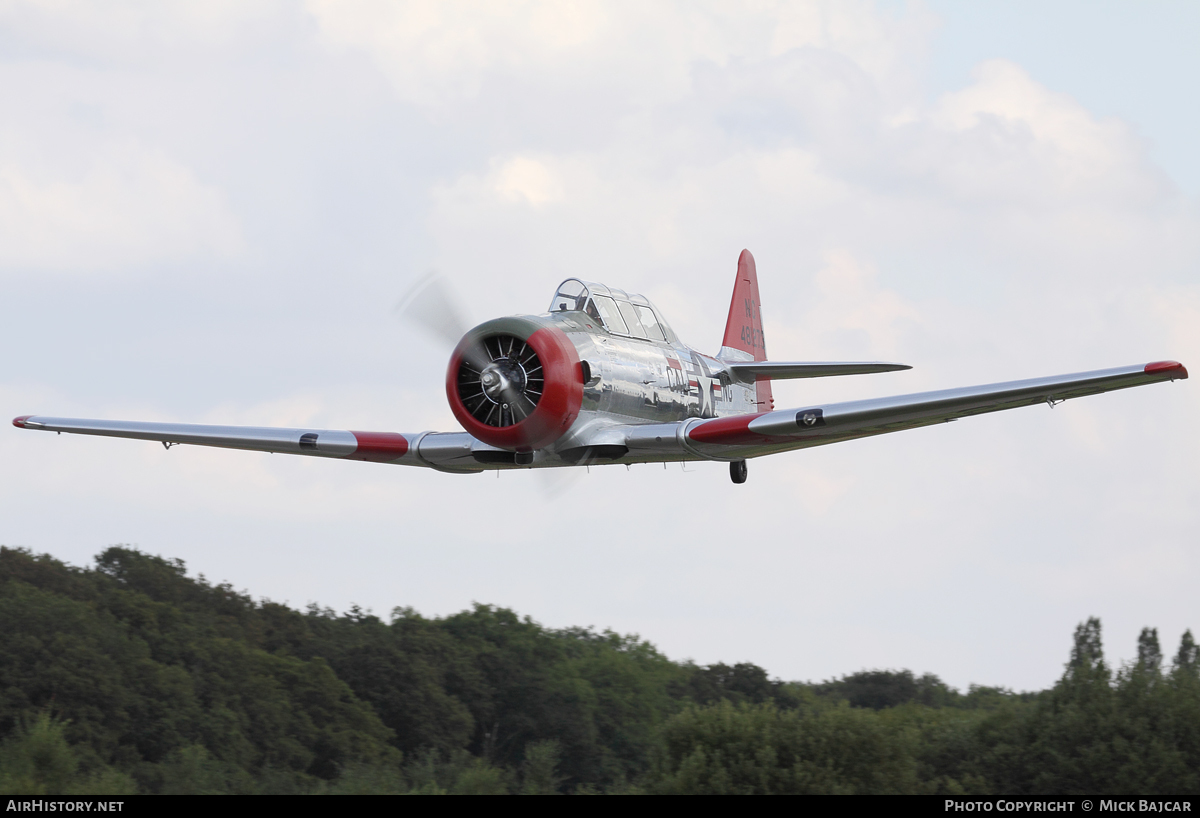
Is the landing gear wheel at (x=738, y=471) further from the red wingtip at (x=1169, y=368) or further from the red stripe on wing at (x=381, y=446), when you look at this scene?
the red wingtip at (x=1169, y=368)

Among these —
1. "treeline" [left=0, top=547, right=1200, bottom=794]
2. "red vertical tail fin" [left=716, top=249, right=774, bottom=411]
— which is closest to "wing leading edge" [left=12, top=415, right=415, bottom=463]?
"red vertical tail fin" [left=716, top=249, right=774, bottom=411]

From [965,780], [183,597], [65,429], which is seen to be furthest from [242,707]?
[965,780]

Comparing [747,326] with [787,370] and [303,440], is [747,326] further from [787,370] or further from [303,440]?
[303,440]

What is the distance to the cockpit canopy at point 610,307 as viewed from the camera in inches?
674

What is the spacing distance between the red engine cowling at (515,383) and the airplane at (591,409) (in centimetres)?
2

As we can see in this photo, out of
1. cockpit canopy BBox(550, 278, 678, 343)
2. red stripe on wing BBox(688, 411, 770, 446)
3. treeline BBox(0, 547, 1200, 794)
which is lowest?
treeline BBox(0, 547, 1200, 794)

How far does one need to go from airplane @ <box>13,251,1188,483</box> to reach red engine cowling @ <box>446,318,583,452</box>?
15 millimetres

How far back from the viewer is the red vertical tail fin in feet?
74.4

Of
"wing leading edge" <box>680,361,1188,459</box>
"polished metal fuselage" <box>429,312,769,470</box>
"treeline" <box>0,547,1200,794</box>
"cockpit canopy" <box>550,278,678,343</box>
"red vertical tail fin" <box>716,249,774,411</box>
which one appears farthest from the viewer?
"treeline" <box>0,547,1200,794</box>

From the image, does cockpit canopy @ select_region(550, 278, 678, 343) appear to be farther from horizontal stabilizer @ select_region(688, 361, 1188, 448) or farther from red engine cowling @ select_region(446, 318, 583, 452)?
horizontal stabilizer @ select_region(688, 361, 1188, 448)

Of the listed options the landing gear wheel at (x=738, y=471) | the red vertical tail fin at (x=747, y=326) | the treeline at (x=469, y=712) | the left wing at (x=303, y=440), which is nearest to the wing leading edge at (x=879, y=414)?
the landing gear wheel at (x=738, y=471)

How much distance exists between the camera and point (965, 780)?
84.4 feet

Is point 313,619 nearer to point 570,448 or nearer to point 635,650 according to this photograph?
point 635,650
